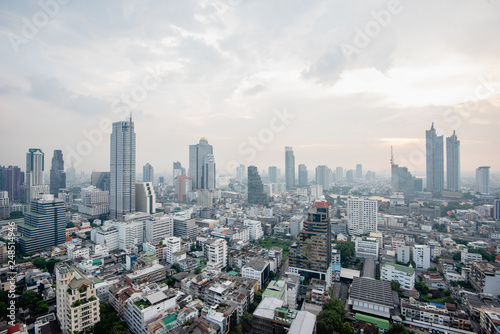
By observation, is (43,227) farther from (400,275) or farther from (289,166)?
(289,166)

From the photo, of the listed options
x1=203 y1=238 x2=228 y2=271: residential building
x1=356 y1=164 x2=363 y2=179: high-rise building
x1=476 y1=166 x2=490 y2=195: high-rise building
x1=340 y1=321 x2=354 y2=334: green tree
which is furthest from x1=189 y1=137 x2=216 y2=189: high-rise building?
x1=356 y1=164 x2=363 y2=179: high-rise building

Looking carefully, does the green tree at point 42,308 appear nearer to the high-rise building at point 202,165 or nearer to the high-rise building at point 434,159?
the high-rise building at point 202,165

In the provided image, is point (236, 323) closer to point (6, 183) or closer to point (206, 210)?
point (206, 210)

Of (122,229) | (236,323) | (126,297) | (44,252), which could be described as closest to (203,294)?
(236,323)

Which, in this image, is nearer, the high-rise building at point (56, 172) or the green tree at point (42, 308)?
the green tree at point (42, 308)

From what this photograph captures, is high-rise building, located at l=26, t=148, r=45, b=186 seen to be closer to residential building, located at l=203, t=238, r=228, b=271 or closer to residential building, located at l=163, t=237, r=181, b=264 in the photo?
Result: residential building, located at l=163, t=237, r=181, b=264

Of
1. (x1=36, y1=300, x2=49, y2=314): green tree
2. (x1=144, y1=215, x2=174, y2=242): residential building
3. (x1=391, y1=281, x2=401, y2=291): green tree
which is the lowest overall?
(x1=391, y1=281, x2=401, y2=291): green tree

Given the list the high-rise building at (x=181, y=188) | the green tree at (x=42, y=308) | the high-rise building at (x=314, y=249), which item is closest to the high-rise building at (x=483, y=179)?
the high-rise building at (x=314, y=249)
